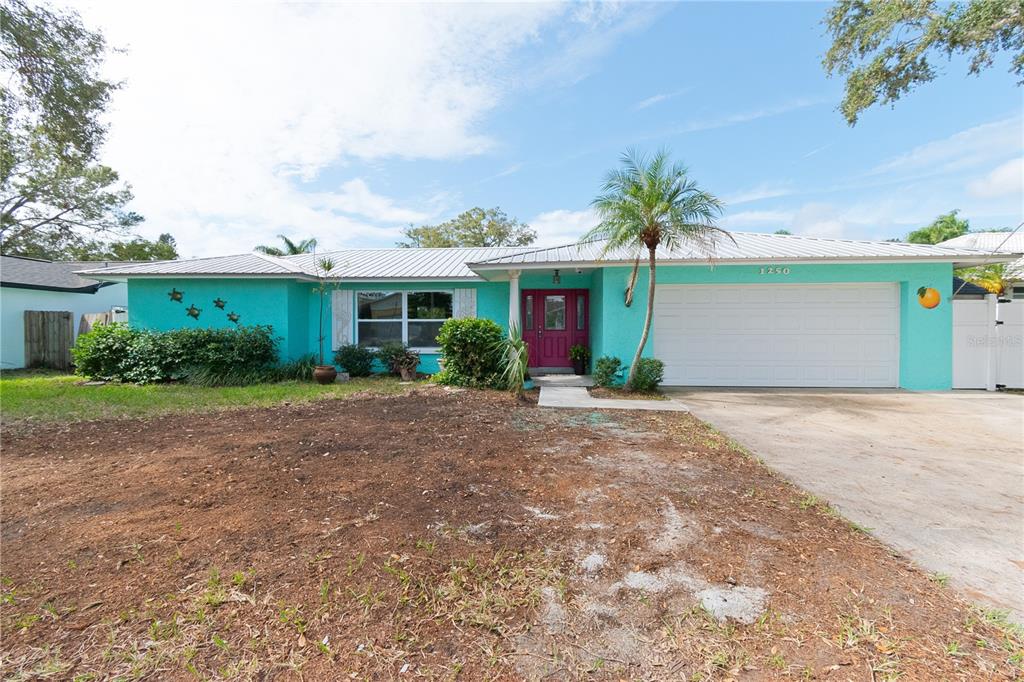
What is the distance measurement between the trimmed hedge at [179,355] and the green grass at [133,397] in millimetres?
451

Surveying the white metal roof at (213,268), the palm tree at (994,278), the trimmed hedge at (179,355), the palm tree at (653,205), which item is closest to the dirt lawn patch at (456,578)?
the palm tree at (653,205)

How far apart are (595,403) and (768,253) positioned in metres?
5.37

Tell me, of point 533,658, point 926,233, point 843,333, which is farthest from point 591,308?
point 926,233

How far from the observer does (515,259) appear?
410 inches

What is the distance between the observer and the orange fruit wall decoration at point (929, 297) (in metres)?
9.48

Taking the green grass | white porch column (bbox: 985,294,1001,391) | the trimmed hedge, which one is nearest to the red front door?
the green grass

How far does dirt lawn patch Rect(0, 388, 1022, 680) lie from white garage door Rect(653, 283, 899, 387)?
240 inches

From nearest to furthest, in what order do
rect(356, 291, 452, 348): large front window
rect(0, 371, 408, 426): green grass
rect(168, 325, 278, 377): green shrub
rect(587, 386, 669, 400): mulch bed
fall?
rect(0, 371, 408, 426): green grass < rect(587, 386, 669, 400): mulch bed < rect(168, 325, 278, 377): green shrub < rect(356, 291, 452, 348): large front window

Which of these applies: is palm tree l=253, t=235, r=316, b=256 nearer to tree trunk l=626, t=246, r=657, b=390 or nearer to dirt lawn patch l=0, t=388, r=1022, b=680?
tree trunk l=626, t=246, r=657, b=390

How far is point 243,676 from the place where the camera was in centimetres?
195

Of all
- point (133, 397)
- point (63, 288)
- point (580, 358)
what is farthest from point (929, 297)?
point (63, 288)

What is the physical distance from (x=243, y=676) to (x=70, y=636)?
3.25 ft

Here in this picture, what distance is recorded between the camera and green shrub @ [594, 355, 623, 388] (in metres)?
9.66


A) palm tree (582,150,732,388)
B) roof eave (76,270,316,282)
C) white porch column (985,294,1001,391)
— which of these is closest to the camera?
palm tree (582,150,732,388)
